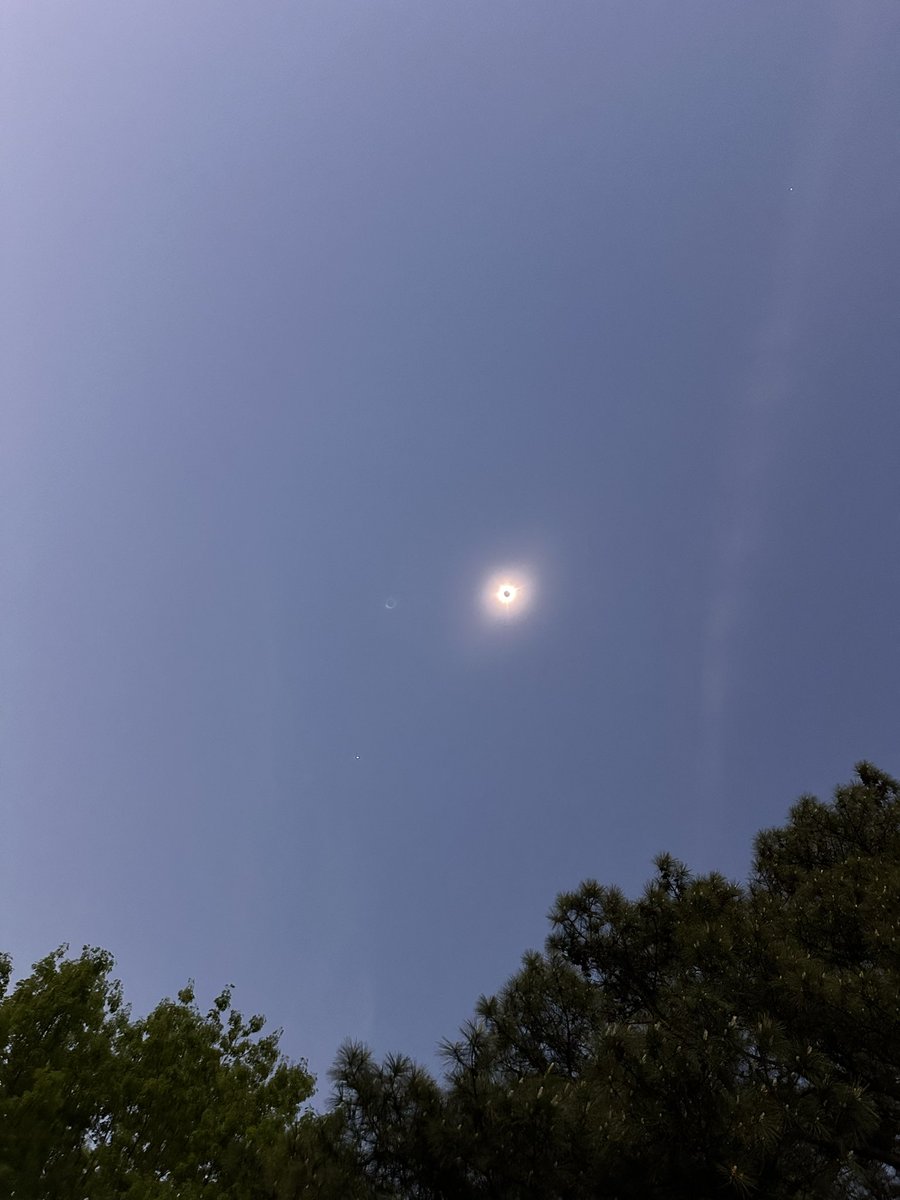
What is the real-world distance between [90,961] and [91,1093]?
8.64 feet

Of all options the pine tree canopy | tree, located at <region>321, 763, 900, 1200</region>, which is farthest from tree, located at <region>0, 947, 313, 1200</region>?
tree, located at <region>321, 763, 900, 1200</region>

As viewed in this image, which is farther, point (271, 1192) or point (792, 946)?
point (792, 946)

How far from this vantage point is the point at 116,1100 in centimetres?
1134

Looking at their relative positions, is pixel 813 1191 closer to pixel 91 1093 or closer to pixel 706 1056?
pixel 706 1056

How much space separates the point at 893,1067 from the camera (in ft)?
24.8

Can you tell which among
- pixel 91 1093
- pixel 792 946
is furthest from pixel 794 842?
pixel 91 1093

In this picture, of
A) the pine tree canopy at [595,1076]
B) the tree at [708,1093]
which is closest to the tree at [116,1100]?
the pine tree canopy at [595,1076]

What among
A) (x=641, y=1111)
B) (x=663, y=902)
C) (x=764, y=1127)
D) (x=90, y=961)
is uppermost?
(x=90, y=961)

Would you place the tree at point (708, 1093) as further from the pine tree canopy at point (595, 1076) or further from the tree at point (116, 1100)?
the tree at point (116, 1100)

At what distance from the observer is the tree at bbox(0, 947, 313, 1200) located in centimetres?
995

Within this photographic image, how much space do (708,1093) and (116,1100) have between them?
11.4 meters

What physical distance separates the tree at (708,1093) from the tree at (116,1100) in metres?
4.31

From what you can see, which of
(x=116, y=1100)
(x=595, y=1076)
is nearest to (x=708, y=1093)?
(x=595, y=1076)

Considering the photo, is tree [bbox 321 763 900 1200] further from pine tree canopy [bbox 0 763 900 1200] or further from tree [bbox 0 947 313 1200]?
tree [bbox 0 947 313 1200]
